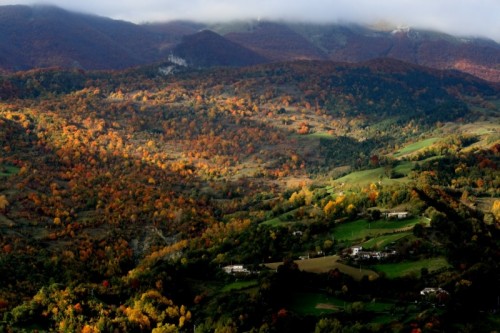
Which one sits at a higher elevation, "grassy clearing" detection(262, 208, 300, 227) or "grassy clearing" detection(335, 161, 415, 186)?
"grassy clearing" detection(335, 161, 415, 186)

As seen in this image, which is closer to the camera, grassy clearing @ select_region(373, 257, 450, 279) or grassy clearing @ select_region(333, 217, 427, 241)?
grassy clearing @ select_region(373, 257, 450, 279)

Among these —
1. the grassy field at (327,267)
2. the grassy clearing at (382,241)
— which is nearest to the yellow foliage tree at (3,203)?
the grassy field at (327,267)

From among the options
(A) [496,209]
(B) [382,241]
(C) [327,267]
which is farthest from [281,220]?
(A) [496,209]

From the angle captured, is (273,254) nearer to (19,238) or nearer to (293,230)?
(293,230)

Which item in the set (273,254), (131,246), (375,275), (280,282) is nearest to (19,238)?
(131,246)

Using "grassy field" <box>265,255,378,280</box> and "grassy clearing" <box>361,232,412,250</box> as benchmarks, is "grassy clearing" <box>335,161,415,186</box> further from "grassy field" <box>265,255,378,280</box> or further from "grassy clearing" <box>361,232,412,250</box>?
"grassy field" <box>265,255,378,280</box>

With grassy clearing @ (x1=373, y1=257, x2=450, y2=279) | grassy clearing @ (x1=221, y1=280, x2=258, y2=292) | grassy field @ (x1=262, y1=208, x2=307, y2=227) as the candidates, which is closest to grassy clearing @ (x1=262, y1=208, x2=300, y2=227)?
grassy field @ (x1=262, y1=208, x2=307, y2=227)
